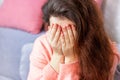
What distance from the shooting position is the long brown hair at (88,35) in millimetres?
967

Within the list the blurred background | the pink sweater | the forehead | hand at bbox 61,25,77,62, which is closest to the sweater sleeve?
the pink sweater

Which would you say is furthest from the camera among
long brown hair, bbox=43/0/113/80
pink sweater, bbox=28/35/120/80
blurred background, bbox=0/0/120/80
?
blurred background, bbox=0/0/120/80

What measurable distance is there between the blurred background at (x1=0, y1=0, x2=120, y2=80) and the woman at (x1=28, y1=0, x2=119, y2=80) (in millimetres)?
440

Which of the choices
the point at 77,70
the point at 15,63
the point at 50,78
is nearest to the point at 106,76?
the point at 77,70

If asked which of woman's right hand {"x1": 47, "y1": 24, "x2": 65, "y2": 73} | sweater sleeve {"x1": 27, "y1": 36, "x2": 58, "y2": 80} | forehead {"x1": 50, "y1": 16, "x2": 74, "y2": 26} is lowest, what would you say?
sweater sleeve {"x1": 27, "y1": 36, "x2": 58, "y2": 80}

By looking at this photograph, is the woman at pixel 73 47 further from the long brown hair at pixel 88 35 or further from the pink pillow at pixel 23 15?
the pink pillow at pixel 23 15

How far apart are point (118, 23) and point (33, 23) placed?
1.85 feet

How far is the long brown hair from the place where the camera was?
967 millimetres

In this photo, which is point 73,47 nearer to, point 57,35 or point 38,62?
point 57,35

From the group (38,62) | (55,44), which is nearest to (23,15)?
(38,62)

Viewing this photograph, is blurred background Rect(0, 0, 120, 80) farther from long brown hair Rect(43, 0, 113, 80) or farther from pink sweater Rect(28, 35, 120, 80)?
long brown hair Rect(43, 0, 113, 80)

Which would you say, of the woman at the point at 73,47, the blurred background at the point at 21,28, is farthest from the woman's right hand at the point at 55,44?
the blurred background at the point at 21,28

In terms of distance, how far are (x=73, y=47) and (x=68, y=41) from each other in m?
0.05

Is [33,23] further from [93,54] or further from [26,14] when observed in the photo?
[93,54]
